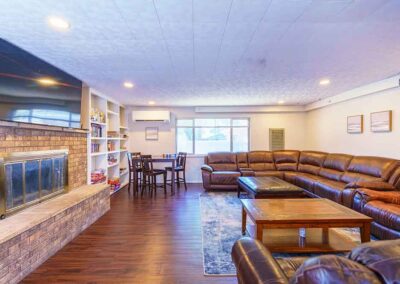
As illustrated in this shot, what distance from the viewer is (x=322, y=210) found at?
261 centimetres

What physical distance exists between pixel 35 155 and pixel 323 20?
3.35 metres

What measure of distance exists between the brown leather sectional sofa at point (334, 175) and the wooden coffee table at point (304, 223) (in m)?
0.57

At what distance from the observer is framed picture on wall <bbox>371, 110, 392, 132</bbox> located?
4109mm

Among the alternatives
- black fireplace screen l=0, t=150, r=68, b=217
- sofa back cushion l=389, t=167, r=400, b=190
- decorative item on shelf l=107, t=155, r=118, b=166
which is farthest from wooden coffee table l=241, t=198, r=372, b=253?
decorative item on shelf l=107, t=155, r=118, b=166

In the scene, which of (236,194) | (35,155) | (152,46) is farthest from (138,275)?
(236,194)

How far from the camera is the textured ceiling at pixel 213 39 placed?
1879 millimetres

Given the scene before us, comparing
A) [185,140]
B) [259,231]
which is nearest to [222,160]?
[185,140]

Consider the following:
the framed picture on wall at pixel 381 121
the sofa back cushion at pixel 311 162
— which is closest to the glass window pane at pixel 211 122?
the sofa back cushion at pixel 311 162

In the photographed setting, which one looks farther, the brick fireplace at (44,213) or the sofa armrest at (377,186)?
the sofa armrest at (377,186)

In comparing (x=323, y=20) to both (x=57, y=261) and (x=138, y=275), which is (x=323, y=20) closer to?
(x=138, y=275)

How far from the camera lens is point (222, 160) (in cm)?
650

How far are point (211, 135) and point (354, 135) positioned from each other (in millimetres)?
3674

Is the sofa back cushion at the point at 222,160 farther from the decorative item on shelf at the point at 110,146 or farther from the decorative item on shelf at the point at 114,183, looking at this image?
the decorative item on shelf at the point at 110,146

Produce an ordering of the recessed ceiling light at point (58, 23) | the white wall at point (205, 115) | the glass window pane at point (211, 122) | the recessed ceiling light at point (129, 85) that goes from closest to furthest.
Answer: the recessed ceiling light at point (58, 23) < the recessed ceiling light at point (129, 85) < the white wall at point (205, 115) < the glass window pane at point (211, 122)
